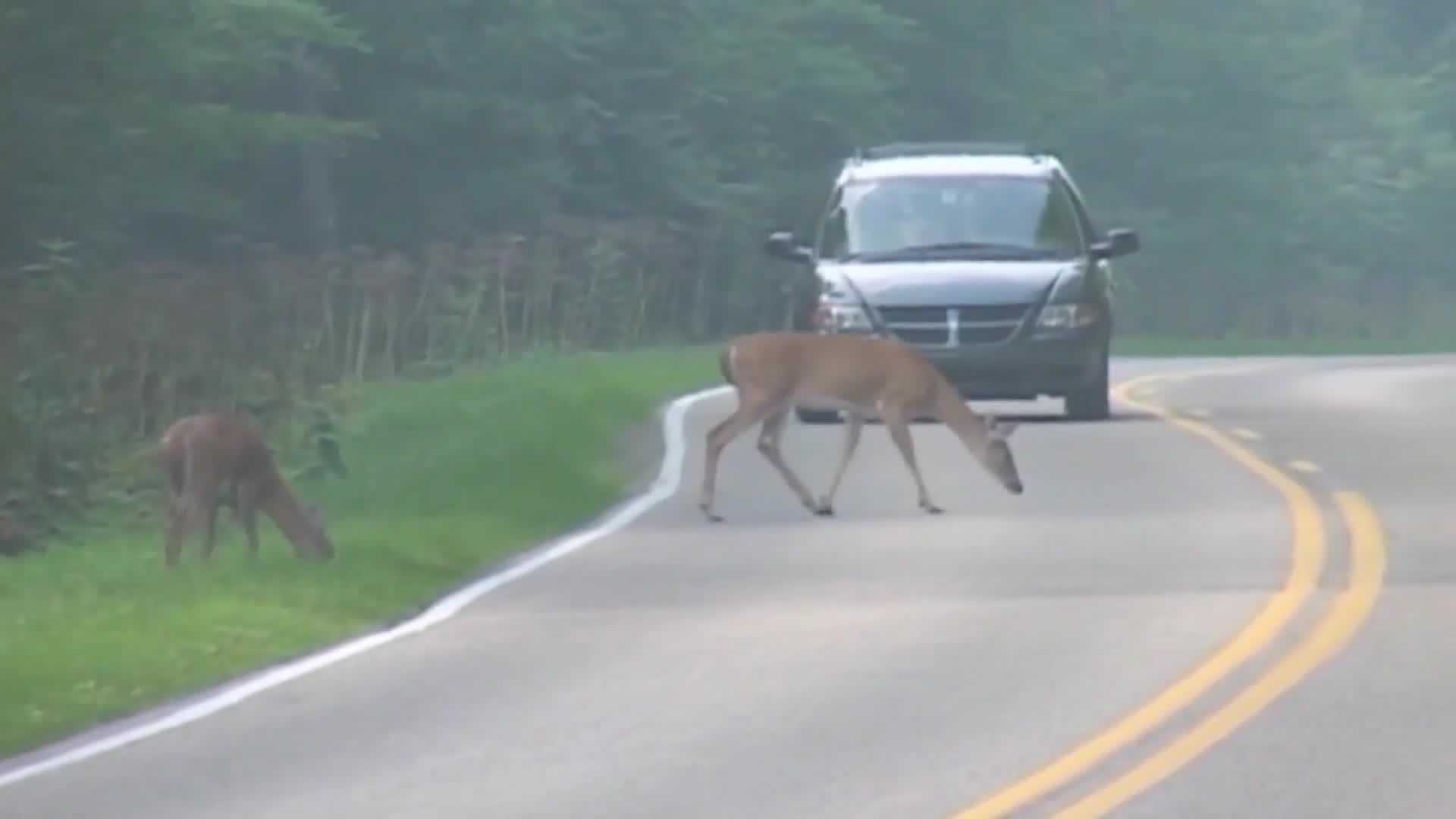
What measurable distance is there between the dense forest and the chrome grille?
467 centimetres

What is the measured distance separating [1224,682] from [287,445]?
13.0 meters

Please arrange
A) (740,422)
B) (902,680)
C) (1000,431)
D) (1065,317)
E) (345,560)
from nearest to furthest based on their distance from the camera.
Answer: (902,680)
(345,560)
(740,422)
(1000,431)
(1065,317)

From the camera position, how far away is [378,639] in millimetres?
15375

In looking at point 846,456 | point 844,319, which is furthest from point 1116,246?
point 846,456

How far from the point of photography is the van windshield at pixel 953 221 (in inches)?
1058

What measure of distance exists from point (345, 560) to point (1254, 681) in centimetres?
561

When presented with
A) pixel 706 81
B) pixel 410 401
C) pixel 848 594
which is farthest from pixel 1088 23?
pixel 848 594

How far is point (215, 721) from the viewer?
12.9 metres

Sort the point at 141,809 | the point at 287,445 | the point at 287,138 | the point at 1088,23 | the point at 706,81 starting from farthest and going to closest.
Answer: the point at 1088,23, the point at 706,81, the point at 287,138, the point at 287,445, the point at 141,809

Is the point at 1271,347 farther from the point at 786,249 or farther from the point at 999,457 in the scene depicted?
the point at 999,457

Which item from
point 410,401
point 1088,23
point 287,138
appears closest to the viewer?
point 410,401

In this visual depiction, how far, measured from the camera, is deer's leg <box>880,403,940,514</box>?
2066 centimetres

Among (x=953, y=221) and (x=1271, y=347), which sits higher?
(x=953, y=221)

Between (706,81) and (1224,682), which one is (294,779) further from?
(706,81)
